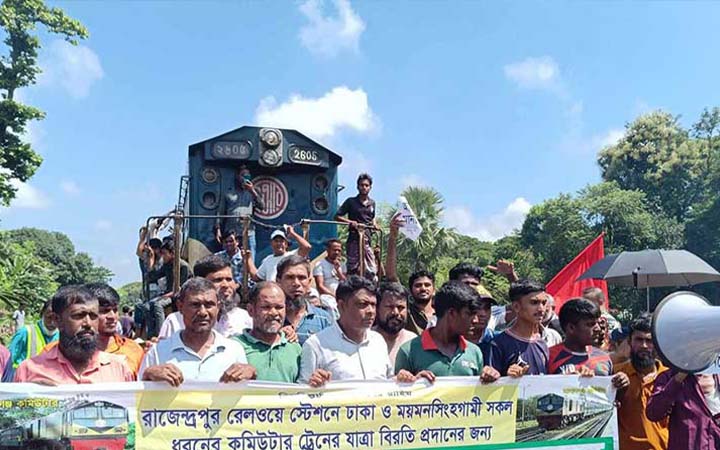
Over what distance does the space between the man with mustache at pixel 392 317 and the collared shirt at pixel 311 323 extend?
643mm

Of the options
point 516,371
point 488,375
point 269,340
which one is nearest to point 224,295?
point 269,340

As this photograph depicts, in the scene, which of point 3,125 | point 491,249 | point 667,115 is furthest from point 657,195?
point 3,125

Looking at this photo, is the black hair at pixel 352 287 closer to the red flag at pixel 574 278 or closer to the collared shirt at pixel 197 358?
the collared shirt at pixel 197 358

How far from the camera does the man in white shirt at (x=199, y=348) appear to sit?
147 inches

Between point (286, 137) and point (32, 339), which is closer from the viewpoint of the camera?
point (32, 339)

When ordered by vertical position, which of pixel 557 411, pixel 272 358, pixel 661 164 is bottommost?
pixel 557 411

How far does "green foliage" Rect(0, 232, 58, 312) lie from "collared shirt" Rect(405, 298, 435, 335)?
512 inches

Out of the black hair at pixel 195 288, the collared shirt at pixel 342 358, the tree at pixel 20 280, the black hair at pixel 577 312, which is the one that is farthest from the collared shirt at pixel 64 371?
the tree at pixel 20 280

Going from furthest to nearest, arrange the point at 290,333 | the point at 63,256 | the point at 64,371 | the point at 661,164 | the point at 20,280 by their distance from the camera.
Answer: 1. the point at 63,256
2. the point at 661,164
3. the point at 20,280
4. the point at 290,333
5. the point at 64,371

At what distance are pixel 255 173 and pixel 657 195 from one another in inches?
1508

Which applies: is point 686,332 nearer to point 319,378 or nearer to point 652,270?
point 319,378

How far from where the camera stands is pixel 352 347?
411 centimetres

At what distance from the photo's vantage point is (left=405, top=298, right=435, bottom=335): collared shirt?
5.83m

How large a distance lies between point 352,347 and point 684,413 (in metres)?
2.13
